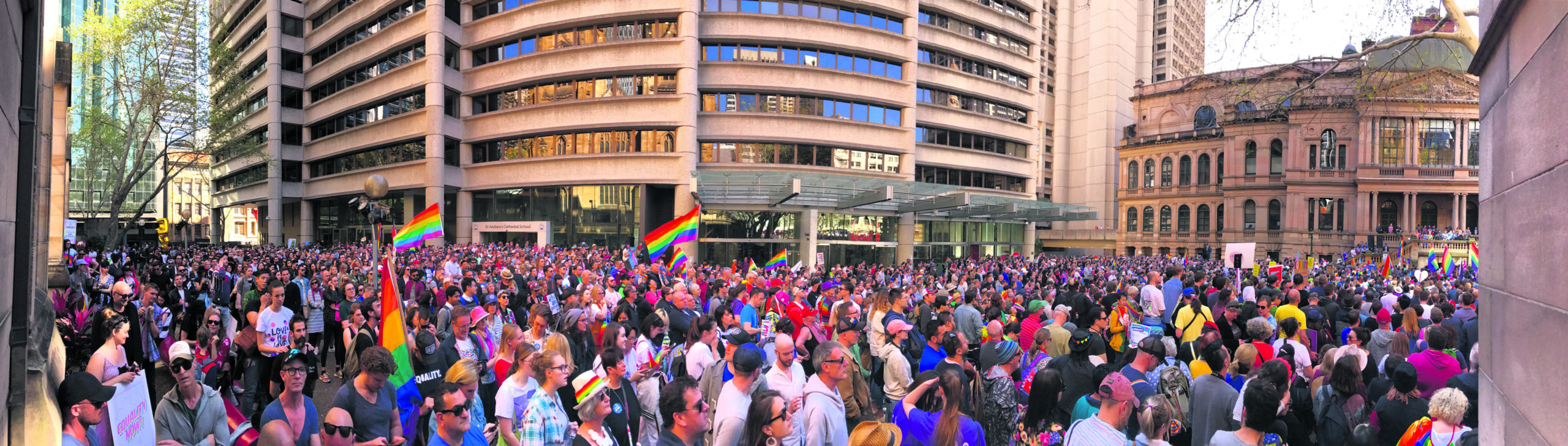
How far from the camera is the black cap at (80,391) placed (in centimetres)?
372

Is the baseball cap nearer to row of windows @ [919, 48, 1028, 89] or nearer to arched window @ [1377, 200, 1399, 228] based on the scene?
row of windows @ [919, 48, 1028, 89]

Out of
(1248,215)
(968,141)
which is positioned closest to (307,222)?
(968,141)

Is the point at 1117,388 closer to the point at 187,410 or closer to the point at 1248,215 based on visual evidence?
the point at 187,410

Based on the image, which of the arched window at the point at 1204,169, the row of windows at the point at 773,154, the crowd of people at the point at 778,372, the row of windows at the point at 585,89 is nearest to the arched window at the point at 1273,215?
the arched window at the point at 1204,169

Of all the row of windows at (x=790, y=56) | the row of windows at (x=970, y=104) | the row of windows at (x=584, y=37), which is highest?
the row of windows at (x=584, y=37)

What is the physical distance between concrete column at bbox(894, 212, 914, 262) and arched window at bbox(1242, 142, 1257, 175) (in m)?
36.2

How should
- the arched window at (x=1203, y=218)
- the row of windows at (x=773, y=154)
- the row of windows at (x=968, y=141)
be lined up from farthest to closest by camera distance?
the arched window at (x=1203, y=218)
the row of windows at (x=968, y=141)
the row of windows at (x=773, y=154)

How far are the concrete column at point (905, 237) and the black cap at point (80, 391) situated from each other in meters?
35.1

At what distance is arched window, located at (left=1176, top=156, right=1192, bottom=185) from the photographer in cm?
6256

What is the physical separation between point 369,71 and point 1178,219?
62646 millimetres

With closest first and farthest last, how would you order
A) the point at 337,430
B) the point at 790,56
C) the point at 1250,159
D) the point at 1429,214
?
the point at 337,430 → the point at 790,56 → the point at 1429,214 → the point at 1250,159

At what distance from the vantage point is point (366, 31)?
136 ft

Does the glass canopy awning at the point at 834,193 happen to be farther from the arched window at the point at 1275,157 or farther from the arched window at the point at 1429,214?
the arched window at the point at 1429,214

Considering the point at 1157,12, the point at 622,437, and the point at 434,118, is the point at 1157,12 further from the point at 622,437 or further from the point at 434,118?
the point at 622,437
